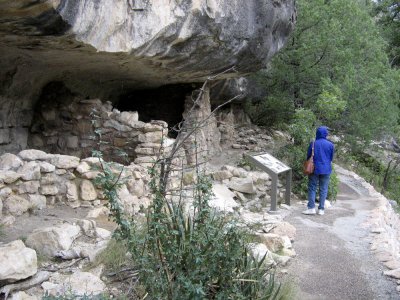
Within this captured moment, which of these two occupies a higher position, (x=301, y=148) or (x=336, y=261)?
(x=301, y=148)

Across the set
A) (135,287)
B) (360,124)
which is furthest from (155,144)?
(360,124)

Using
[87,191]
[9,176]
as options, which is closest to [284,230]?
[87,191]

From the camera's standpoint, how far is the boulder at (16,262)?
112 inches

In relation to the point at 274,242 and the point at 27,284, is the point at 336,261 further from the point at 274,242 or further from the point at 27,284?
the point at 27,284

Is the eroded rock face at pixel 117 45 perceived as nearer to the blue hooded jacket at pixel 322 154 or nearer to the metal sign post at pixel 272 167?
the metal sign post at pixel 272 167

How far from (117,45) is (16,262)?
110 inches

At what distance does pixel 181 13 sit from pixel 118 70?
5.33 ft

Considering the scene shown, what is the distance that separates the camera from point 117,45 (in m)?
5.05

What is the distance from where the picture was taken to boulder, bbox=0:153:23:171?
14.5 ft

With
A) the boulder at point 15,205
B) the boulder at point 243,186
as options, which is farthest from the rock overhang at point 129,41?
the boulder at point 243,186

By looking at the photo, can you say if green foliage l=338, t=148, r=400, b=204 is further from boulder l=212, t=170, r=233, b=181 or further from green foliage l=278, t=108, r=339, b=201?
boulder l=212, t=170, r=233, b=181


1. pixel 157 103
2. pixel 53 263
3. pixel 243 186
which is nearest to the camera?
pixel 53 263

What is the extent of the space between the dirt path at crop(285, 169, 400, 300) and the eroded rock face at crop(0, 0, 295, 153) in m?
2.62

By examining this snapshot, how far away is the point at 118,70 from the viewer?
6.81 m
